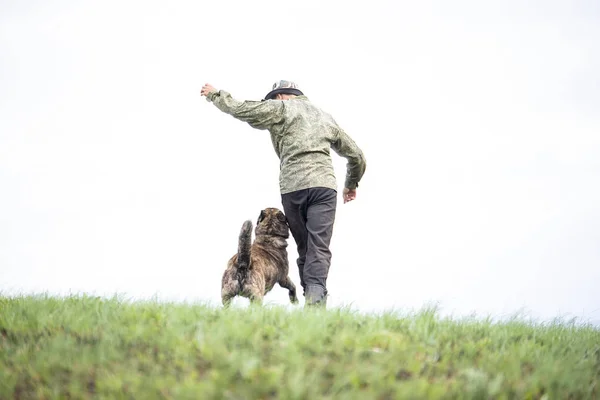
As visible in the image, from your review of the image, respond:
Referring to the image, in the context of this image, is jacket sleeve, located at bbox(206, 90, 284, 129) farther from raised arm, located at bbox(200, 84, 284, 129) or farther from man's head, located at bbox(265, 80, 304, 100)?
man's head, located at bbox(265, 80, 304, 100)

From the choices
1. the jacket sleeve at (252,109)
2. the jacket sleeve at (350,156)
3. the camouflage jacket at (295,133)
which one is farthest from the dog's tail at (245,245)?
the jacket sleeve at (350,156)

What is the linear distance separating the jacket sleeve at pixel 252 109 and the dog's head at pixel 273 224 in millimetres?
1363

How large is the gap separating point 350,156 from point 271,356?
5248mm

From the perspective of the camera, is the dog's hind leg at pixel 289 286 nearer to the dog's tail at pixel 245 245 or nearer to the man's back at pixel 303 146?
the dog's tail at pixel 245 245

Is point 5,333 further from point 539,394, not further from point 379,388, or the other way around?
point 539,394

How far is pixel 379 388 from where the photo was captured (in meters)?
4.07

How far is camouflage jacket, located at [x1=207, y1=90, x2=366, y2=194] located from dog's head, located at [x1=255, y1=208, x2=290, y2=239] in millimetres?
473

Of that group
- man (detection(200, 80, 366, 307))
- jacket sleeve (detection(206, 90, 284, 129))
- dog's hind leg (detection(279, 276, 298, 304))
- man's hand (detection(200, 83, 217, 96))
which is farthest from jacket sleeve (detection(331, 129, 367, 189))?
Result: man's hand (detection(200, 83, 217, 96))

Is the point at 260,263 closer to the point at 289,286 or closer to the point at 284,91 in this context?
the point at 289,286

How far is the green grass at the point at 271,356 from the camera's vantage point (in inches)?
161

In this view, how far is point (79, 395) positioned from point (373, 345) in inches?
95.9

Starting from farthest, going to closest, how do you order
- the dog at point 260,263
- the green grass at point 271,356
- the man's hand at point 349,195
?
the man's hand at point 349,195, the dog at point 260,263, the green grass at point 271,356

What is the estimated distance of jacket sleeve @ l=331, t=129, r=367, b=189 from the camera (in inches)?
359

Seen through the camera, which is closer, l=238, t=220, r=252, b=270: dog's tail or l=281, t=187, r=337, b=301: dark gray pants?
l=238, t=220, r=252, b=270: dog's tail
